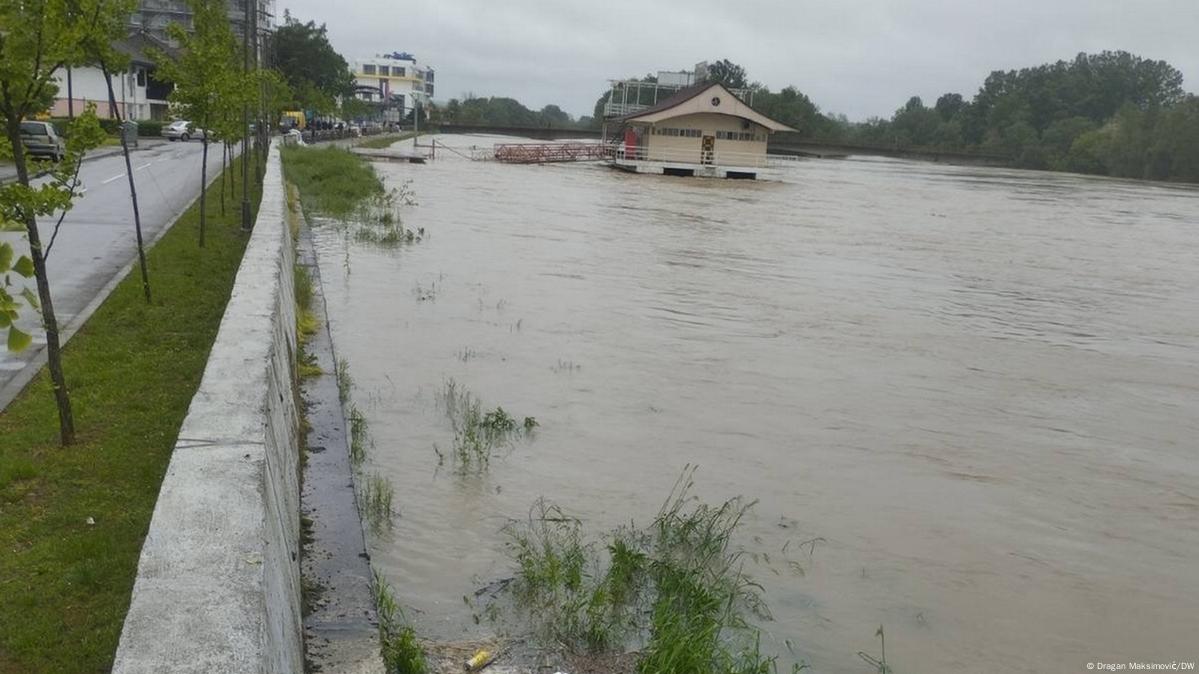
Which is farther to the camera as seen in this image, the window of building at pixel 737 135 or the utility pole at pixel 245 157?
the window of building at pixel 737 135

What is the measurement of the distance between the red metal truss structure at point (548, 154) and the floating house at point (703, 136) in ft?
19.2

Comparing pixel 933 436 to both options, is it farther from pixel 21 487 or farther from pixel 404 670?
pixel 21 487

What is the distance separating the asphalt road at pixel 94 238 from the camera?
31.5 ft

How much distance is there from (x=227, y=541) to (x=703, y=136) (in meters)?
64.9

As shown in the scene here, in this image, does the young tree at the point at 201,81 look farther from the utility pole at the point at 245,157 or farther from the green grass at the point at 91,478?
the green grass at the point at 91,478

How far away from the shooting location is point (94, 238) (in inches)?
685

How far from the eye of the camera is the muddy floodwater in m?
6.78

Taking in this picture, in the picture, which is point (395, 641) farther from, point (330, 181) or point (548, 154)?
point (548, 154)

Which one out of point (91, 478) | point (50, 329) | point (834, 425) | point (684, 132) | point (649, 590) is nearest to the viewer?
point (649, 590)

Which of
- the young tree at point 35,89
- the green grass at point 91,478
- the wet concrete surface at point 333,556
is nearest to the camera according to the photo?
the wet concrete surface at point 333,556

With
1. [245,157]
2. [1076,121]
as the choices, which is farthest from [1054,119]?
[245,157]

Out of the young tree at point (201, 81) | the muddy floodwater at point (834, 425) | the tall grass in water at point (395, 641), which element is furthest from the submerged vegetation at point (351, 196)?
the tall grass in water at point (395, 641)

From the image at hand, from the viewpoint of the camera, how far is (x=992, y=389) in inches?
504

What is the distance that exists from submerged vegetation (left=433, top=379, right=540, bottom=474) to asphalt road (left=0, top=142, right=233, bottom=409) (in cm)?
336
